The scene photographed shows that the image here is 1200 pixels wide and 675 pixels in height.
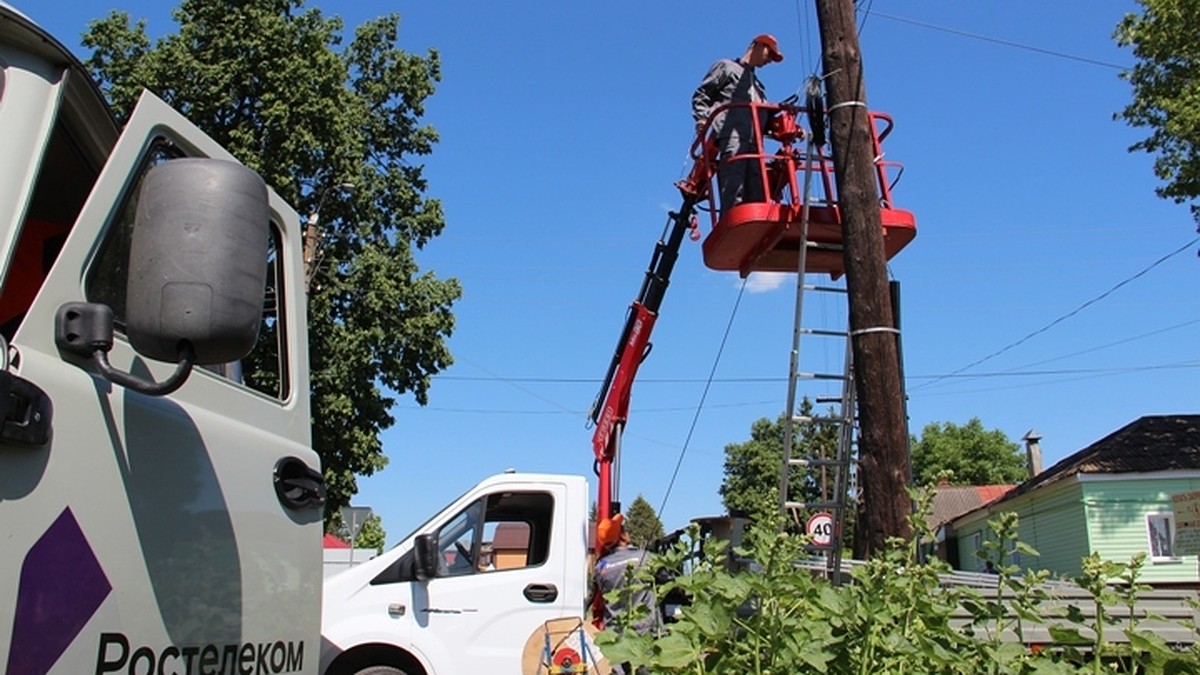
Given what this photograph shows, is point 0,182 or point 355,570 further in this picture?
point 355,570

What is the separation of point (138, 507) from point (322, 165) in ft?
66.3

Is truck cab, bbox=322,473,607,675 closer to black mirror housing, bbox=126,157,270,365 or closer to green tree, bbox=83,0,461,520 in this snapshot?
black mirror housing, bbox=126,157,270,365

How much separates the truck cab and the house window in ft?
71.4

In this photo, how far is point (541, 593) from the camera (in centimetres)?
838

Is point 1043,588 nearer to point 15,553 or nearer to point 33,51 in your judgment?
point 15,553

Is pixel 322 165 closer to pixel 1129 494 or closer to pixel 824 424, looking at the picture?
pixel 824 424

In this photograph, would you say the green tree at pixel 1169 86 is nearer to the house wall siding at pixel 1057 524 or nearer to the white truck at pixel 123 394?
the house wall siding at pixel 1057 524

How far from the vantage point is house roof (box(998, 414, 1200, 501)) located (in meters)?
25.7

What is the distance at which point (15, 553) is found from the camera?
5.46ft

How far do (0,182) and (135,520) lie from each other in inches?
26.9

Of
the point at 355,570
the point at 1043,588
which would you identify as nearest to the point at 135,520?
the point at 1043,588

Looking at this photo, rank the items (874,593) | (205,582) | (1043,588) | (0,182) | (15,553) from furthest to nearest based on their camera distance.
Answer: (1043,588)
(874,593)
(205,582)
(0,182)
(15,553)

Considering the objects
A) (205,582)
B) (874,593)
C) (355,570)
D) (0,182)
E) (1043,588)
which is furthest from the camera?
(355,570)

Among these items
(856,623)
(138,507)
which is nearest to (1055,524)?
(856,623)
